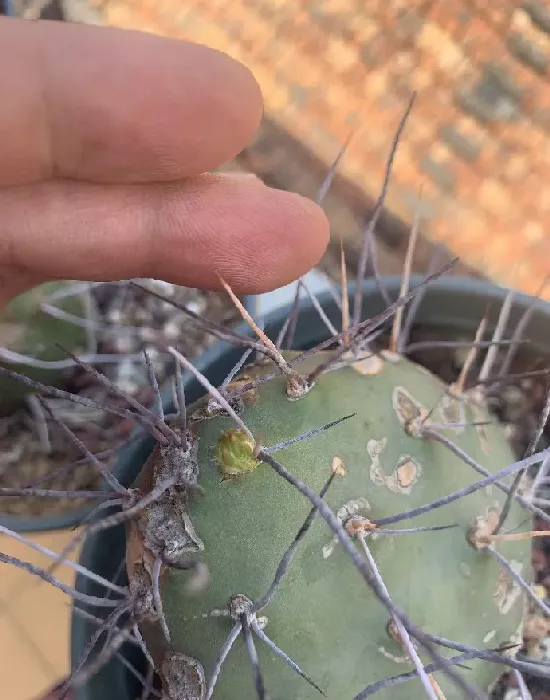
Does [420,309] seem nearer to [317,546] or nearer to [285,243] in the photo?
[285,243]

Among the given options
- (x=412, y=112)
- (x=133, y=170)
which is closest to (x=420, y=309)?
(x=133, y=170)

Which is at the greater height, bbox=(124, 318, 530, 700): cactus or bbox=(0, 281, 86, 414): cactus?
bbox=(124, 318, 530, 700): cactus

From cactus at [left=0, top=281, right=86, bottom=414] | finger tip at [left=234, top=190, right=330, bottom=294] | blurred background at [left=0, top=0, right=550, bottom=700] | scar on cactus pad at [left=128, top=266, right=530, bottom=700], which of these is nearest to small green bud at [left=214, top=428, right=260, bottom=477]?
scar on cactus pad at [left=128, top=266, right=530, bottom=700]

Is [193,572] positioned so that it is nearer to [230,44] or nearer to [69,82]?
[69,82]

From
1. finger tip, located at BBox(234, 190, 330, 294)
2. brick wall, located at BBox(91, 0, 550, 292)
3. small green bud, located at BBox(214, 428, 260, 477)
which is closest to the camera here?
small green bud, located at BBox(214, 428, 260, 477)

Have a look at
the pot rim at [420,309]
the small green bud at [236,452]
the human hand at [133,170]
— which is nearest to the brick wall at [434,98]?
the pot rim at [420,309]

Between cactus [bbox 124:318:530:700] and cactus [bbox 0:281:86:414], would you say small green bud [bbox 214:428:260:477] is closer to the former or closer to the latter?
cactus [bbox 124:318:530:700]

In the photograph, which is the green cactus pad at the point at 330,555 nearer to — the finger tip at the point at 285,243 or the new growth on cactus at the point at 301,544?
the new growth on cactus at the point at 301,544
